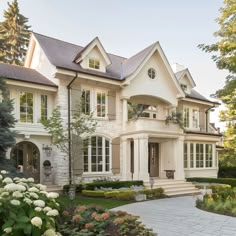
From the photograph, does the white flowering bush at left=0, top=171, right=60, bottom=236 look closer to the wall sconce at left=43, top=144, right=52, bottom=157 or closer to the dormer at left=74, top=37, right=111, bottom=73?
the wall sconce at left=43, top=144, right=52, bottom=157

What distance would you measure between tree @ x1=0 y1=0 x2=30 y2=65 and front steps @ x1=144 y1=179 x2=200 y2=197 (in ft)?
86.0

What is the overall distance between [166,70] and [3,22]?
25.5 metres

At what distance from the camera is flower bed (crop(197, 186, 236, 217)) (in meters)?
10.5

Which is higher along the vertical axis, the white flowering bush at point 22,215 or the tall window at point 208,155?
the white flowering bush at point 22,215

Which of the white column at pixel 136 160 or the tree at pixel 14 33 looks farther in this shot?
the tree at pixel 14 33

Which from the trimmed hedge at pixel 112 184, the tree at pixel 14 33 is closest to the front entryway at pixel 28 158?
the trimmed hedge at pixel 112 184

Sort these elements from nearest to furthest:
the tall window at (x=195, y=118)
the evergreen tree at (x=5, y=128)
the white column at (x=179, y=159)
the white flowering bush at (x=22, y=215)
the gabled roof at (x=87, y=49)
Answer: the white flowering bush at (x=22, y=215) → the evergreen tree at (x=5, y=128) → the gabled roof at (x=87, y=49) → the white column at (x=179, y=159) → the tall window at (x=195, y=118)

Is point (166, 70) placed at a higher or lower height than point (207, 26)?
lower

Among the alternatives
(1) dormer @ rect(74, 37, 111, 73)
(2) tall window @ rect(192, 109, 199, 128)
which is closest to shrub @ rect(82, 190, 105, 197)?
(1) dormer @ rect(74, 37, 111, 73)

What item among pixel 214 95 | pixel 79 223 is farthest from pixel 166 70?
pixel 79 223

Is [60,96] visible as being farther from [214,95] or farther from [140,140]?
[214,95]

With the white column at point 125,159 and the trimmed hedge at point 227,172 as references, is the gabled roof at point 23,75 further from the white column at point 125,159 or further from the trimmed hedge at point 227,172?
the trimmed hedge at point 227,172

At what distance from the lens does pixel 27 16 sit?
38.2m

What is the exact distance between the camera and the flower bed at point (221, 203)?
34.4ft
